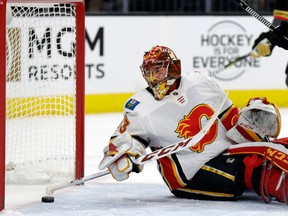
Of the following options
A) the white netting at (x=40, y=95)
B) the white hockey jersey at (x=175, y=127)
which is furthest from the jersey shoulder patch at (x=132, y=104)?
the white netting at (x=40, y=95)

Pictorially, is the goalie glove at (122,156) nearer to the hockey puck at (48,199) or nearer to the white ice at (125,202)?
the white ice at (125,202)

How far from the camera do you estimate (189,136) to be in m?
4.33

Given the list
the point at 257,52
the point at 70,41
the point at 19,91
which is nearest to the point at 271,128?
the point at 70,41

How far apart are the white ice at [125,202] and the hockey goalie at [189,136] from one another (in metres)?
0.09

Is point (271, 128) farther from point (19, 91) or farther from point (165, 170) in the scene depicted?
point (19, 91)

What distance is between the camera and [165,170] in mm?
4371

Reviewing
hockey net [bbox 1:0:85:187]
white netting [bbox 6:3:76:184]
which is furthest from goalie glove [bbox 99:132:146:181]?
white netting [bbox 6:3:76:184]

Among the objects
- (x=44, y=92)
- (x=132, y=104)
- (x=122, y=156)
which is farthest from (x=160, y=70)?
(x=44, y=92)

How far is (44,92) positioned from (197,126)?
1.95 meters

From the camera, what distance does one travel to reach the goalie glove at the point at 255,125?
14.3 feet

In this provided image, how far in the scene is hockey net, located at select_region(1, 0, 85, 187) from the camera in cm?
504

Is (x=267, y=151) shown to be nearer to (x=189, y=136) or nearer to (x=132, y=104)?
(x=189, y=136)

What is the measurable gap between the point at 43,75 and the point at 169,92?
173 centimetres

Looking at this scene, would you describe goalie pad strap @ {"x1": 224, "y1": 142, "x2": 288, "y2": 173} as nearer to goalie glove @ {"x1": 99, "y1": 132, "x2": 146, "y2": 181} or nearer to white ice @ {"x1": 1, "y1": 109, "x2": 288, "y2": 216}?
white ice @ {"x1": 1, "y1": 109, "x2": 288, "y2": 216}
